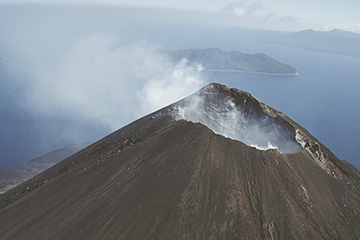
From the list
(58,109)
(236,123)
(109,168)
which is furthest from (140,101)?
(109,168)

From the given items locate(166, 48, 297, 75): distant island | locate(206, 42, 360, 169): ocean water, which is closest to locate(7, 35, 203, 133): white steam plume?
locate(166, 48, 297, 75): distant island

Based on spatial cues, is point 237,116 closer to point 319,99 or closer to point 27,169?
point 27,169

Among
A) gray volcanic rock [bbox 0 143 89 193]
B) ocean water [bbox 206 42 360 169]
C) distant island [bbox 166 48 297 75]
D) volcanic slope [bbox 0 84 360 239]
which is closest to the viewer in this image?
volcanic slope [bbox 0 84 360 239]

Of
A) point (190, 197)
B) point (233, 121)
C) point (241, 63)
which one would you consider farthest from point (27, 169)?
point (241, 63)

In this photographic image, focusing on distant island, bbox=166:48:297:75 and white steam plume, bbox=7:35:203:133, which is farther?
distant island, bbox=166:48:297:75

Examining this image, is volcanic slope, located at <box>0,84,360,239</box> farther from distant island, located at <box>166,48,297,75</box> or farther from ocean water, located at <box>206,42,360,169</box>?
distant island, located at <box>166,48,297,75</box>

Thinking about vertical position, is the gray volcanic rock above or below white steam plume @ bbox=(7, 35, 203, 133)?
→ below

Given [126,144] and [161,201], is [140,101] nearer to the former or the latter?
[126,144]

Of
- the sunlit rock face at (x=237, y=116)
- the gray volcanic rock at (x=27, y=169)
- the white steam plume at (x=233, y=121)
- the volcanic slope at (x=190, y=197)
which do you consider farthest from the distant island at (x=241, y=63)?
the volcanic slope at (x=190, y=197)
